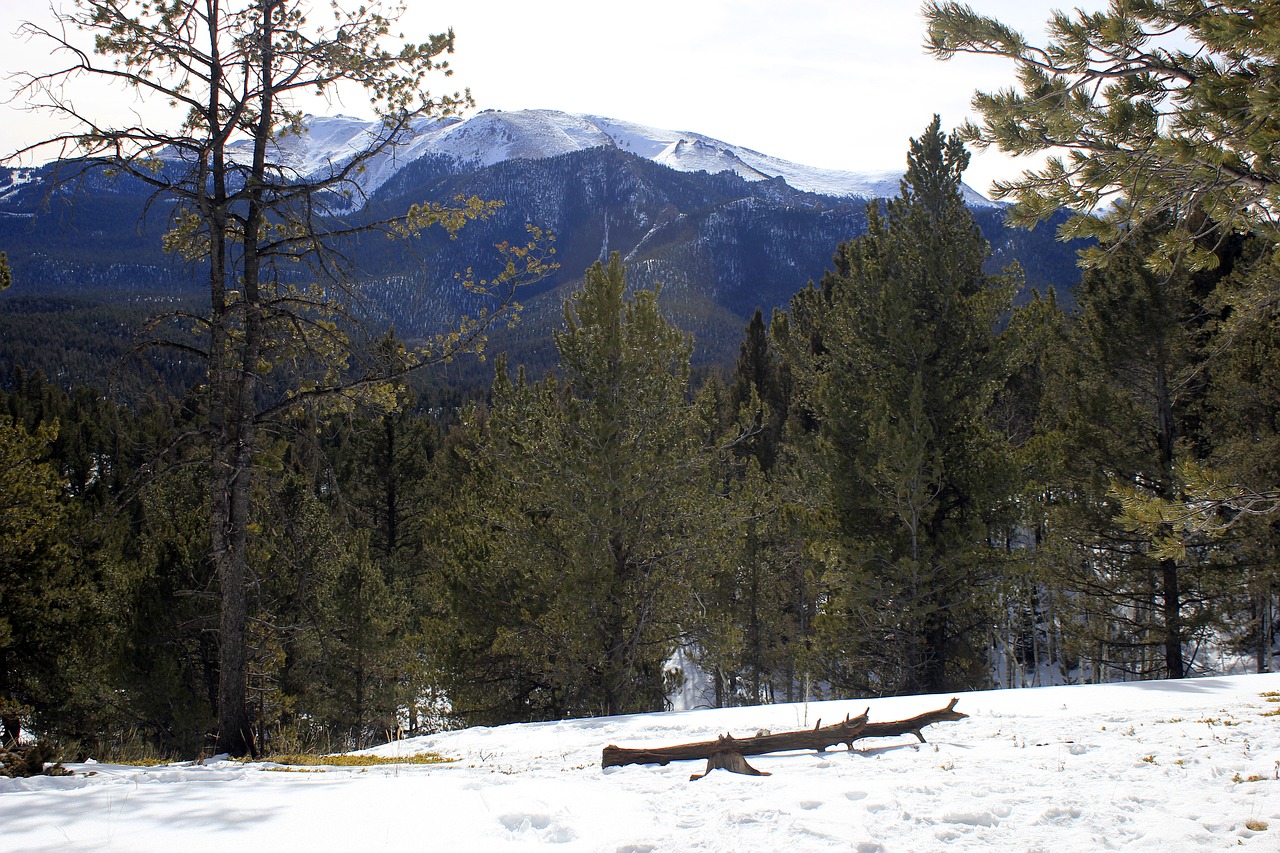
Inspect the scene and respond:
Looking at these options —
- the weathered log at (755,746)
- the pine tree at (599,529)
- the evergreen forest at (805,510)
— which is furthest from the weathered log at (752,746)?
the pine tree at (599,529)

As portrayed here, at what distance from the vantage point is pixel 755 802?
13.7 feet

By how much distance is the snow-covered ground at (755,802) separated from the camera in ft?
11.3

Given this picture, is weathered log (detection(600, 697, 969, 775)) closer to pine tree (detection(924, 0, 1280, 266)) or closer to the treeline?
pine tree (detection(924, 0, 1280, 266))

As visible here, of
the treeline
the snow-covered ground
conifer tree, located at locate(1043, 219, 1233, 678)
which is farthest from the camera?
conifer tree, located at locate(1043, 219, 1233, 678)

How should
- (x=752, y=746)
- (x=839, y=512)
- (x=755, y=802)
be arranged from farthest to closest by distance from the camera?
(x=839, y=512)
(x=752, y=746)
(x=755, y=802)

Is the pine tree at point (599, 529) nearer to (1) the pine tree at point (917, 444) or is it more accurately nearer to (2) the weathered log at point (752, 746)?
(1) the pine tree at point (917, 444)

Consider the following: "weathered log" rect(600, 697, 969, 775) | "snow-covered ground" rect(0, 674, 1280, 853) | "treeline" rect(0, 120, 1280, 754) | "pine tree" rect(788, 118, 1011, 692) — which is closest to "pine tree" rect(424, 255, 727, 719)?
"treeline" rect(0, 120, 1280, 754)

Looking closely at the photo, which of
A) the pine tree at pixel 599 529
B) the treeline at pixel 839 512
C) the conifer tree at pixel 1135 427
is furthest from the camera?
the conifer tree at pixel 1135 427

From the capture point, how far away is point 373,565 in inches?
724

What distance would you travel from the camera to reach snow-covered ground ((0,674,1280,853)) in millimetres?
3457

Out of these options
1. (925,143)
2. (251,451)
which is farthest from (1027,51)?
(925,143)

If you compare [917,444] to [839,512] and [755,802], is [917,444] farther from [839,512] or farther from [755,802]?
[755,802]

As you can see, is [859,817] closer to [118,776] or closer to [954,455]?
[118,776]

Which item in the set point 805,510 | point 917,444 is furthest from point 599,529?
point 805,510
